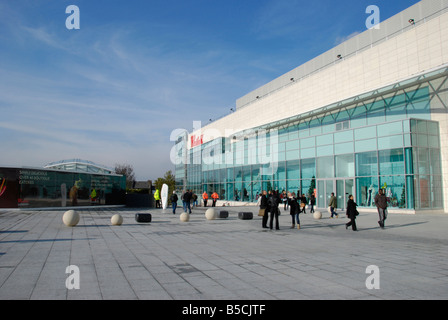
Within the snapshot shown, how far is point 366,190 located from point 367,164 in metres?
2.07

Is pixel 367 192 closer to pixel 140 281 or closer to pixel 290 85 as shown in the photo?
pixel 290 85

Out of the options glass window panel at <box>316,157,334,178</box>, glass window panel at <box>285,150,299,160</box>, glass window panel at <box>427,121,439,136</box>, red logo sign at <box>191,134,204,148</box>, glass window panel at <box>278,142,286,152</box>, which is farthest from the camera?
red logo sign at <box>191,134,204,148</box>

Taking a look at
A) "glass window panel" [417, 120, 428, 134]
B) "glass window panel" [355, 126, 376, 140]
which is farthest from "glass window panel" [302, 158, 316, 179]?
"glass window panel" [417, 120, 428, 134]

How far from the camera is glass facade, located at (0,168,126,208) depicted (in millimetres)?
26672

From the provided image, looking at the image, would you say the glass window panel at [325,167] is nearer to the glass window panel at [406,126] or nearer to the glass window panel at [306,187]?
the glass window panel at [306,187]

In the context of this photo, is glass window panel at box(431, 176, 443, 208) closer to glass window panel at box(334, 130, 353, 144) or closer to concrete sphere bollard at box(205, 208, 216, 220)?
glass window panel at box(334, 130, 353, 144)

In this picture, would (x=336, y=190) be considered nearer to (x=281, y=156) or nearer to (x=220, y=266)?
(x=281, y=156)

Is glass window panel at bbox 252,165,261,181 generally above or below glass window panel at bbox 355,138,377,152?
below

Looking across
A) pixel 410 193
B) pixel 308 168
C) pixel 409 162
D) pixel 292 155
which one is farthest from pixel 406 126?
pixel 292 155

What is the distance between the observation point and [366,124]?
29438mm

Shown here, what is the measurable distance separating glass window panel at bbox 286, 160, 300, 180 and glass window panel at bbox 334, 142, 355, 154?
5410 mm

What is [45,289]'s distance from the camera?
575 cm
